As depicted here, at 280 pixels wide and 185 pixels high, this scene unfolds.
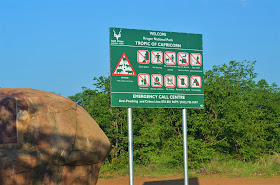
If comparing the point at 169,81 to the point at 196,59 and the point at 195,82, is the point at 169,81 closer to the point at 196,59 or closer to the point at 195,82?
the point at 195,82

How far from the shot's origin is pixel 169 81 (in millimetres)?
9719

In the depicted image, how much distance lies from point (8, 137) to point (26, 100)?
0.84 m

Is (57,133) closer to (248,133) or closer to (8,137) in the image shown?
(8,137)

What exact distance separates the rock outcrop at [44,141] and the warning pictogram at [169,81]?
197 centimetres

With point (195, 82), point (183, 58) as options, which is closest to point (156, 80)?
point (183, 58)

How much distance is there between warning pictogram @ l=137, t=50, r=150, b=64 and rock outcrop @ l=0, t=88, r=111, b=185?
1799mm

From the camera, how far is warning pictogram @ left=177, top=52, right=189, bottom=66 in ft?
32.6

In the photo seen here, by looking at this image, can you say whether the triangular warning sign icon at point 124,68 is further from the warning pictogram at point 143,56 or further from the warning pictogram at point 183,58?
the warning pictogram at point 183,58

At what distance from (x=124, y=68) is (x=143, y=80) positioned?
53 cm

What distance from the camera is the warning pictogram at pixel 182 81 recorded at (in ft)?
32.4

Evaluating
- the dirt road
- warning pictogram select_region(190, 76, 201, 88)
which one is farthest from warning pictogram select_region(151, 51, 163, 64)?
the dirt road

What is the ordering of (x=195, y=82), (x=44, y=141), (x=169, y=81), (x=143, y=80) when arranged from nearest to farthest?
(x=44, y=141) → (x=143, y=80) → (x=169, y=81) → (x=195, y=82)

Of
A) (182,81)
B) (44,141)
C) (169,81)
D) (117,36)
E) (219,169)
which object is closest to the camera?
(44,141)

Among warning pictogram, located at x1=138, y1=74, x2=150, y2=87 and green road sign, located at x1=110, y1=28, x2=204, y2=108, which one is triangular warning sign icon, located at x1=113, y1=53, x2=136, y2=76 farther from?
warning pictogram, located at x1=138, y1=74, x2=150, y2=87
